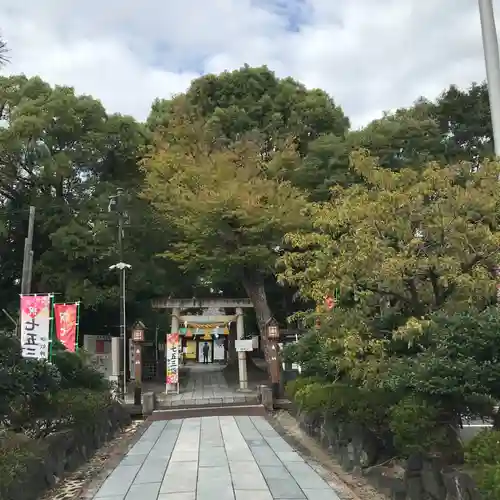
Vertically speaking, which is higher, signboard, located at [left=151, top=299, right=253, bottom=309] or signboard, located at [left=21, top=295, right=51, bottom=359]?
signboard, located at [left=151, top=299, right=253, bottom=309]

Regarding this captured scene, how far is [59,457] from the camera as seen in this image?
7754 mm

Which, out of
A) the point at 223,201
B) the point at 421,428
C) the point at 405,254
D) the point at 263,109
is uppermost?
the point at 263,109

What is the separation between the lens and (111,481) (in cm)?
715

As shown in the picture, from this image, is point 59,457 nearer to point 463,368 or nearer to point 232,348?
point 463,368

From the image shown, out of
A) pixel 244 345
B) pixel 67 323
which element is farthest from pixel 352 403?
pixel 244 345

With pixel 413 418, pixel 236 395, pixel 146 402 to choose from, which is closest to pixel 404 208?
pixel 413 418

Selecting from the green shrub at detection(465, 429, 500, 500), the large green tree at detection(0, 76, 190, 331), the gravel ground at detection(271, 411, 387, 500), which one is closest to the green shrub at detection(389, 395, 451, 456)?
the green shrub at detection(465, 429, 500, 500)

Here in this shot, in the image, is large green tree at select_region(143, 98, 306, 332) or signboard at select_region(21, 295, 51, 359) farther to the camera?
large green tree at select_region(143, 98, 306, 332)

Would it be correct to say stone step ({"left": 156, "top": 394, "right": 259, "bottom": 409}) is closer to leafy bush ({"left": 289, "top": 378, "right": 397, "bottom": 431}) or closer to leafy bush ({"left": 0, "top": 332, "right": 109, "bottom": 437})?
leafy bush ({"left": 0, "top": 332, "right": 109, "bottom": 437})

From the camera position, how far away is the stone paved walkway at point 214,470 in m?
6.33

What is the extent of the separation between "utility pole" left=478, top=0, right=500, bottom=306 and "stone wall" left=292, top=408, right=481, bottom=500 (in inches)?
174

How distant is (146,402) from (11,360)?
1064 cm

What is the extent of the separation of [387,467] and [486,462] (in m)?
3.17

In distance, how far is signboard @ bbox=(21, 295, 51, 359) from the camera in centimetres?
1090
